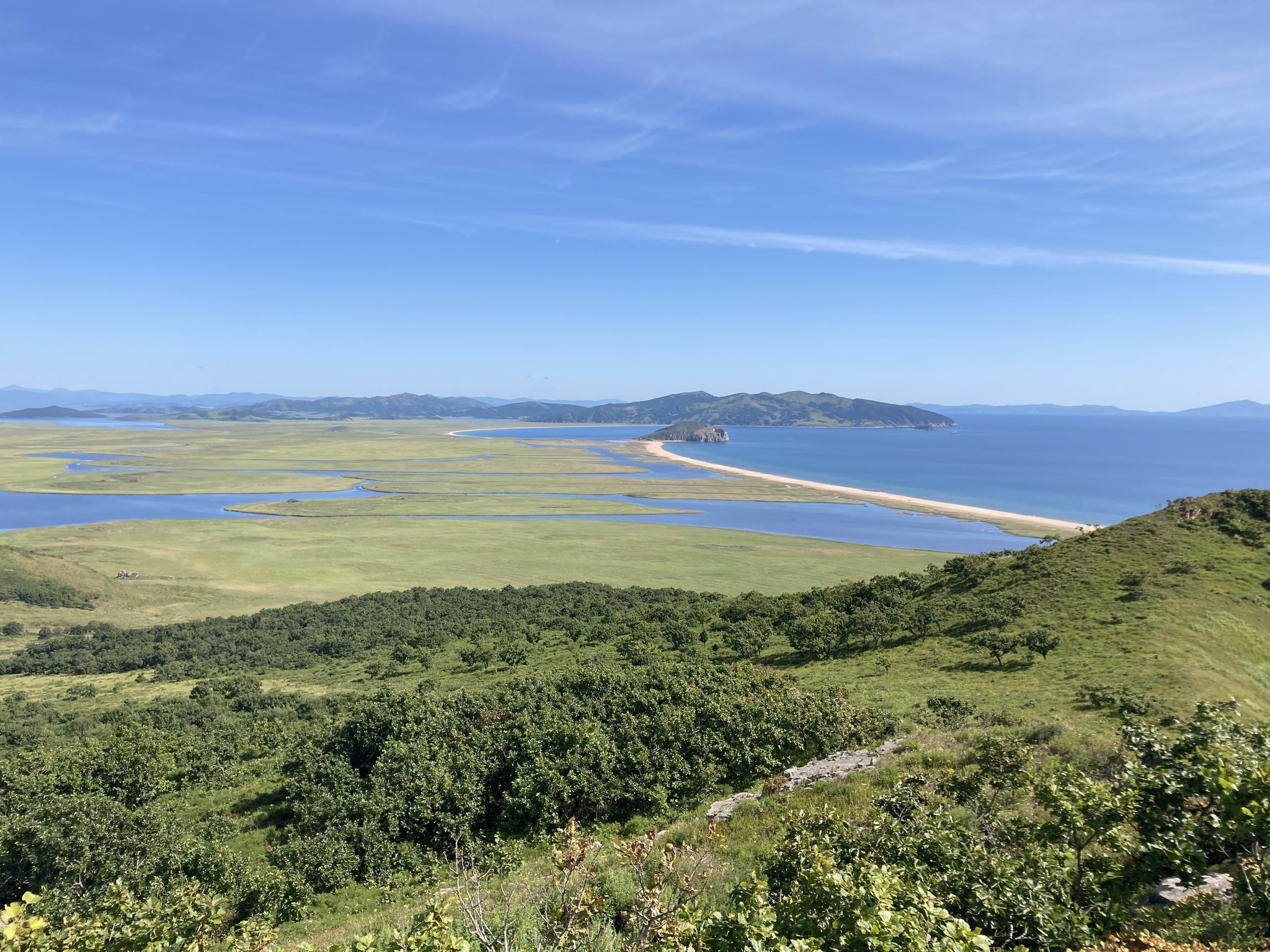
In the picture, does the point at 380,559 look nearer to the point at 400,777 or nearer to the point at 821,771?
the point at 400,777

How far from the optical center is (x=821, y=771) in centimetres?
1883

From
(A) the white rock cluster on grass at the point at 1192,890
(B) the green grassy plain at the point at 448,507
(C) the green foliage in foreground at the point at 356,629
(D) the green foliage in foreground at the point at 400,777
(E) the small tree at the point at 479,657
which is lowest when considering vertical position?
(C) the green foliage in foreground at the point at 356,629

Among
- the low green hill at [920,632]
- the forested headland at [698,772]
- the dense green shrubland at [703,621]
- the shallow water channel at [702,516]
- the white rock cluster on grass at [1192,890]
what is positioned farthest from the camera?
the shallow water channel at [702,516]

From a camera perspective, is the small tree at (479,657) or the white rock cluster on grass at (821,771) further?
the small tree at (479,657)

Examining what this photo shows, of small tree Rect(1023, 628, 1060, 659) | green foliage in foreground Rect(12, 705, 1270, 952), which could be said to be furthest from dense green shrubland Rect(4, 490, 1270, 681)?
green foliage in foreground Rect(12, 705, 1270, 952)

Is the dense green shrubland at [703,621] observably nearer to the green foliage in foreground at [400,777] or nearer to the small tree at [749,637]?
the small tree at [749,637]

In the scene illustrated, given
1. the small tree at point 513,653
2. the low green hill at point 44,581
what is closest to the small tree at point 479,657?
the small tree at point 513,653

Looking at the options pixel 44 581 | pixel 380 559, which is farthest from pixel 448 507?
pixel 44 581

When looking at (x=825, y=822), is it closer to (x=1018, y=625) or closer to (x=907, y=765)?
(x=907, y=765)

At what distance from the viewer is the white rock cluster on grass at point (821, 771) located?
17656 mm

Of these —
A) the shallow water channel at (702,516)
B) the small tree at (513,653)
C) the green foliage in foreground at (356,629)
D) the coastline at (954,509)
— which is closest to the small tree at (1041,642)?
the green foliage in foreground at (356,629)

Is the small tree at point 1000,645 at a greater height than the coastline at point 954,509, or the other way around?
the small tree at point 1000,645

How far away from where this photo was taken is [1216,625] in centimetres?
3102

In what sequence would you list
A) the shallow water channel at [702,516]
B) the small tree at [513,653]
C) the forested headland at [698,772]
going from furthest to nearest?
the shallow water channel at [702,516] → the small tree at [513,653] → the forested headland at [698,772]
